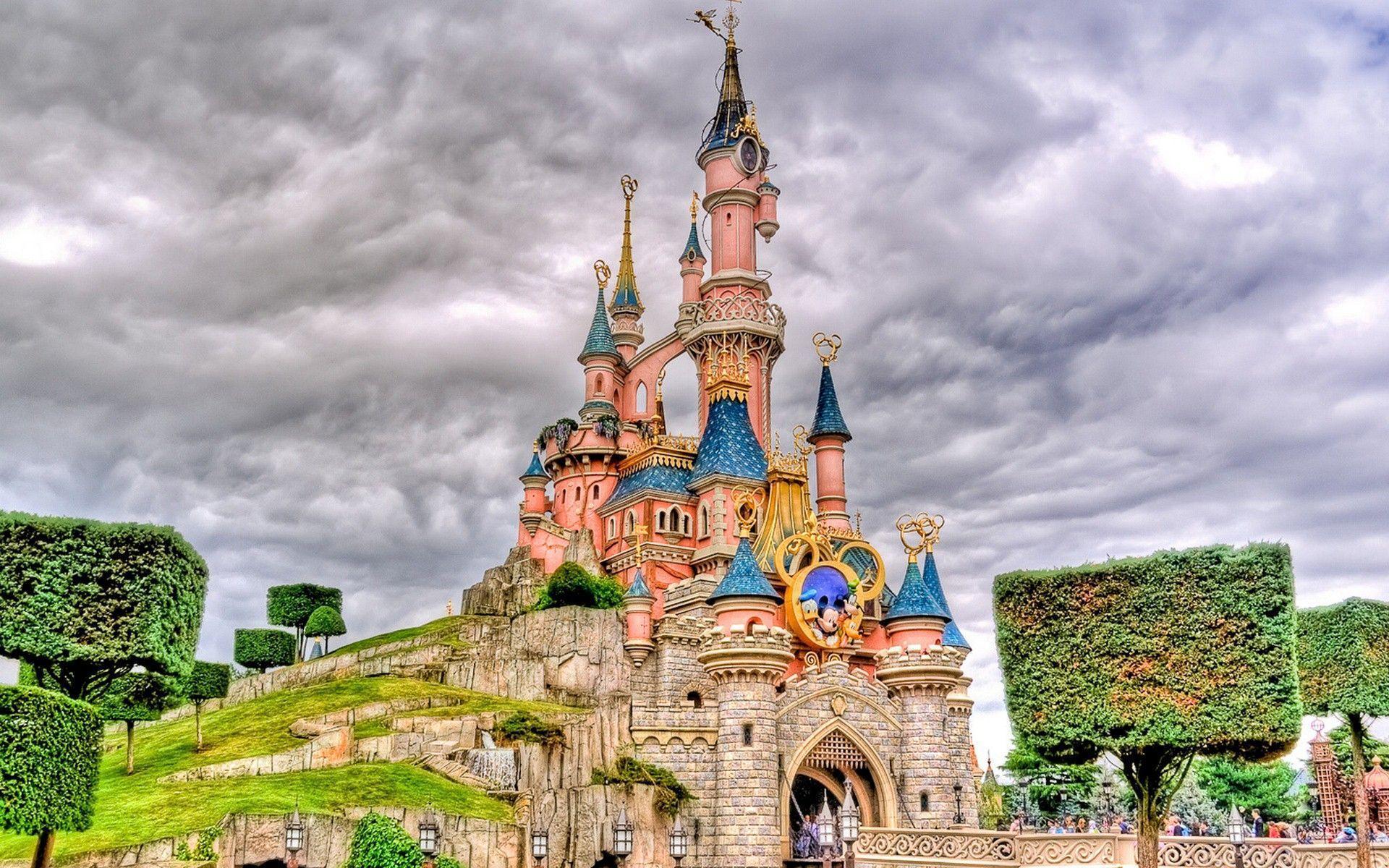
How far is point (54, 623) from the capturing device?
24078 mm

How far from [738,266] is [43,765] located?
45.6 metres

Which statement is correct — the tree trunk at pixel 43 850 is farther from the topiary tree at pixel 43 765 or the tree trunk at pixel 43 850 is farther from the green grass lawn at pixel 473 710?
the green grass lawn at pixel 473 710

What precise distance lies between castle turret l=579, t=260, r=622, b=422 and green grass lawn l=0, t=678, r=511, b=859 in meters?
23.9

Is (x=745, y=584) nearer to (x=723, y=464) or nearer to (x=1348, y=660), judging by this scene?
(x=723, y=464)

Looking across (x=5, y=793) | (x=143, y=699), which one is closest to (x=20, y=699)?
(x=5, y=793)

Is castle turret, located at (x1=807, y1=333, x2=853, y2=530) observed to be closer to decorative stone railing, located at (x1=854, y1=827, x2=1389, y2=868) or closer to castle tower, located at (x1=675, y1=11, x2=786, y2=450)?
castle tower, located at (x1=675, y1=11, x2=786, y2=450)

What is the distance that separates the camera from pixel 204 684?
140ft

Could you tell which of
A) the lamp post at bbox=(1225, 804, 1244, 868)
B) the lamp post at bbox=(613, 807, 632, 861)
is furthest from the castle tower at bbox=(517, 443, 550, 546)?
the lamp post at bbox=(1225, 804, 1244, 868)

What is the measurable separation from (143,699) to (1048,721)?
22804 mm

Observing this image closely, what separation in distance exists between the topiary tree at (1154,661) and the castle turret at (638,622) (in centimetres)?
1822

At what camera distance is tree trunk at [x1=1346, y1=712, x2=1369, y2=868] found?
76.8 ft

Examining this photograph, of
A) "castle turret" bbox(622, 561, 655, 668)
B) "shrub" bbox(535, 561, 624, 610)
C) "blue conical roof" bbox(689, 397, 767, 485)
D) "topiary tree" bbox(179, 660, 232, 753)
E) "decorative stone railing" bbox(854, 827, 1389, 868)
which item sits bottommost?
"decorative stone railing" bbox(854, 827, 1389, 868)

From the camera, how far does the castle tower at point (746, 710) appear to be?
118ft

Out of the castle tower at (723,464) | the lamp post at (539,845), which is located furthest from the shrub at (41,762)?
the castle tower at (723,464)
